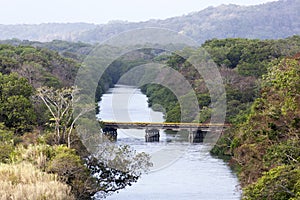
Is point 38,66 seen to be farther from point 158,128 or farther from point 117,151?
point 117,151

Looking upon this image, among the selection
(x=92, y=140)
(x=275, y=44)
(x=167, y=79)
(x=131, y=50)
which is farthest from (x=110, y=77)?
(x=92, y=140)

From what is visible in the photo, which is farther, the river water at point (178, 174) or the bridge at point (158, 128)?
the bridge at point (158, 128)

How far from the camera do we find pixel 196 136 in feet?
232

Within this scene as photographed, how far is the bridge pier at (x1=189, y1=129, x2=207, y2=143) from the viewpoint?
69.6 metres

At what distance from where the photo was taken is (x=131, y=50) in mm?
128750

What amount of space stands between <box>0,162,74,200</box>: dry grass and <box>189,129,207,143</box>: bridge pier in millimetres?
36242

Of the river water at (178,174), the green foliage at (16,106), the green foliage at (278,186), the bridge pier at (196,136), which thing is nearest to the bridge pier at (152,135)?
the river water at (178,174)

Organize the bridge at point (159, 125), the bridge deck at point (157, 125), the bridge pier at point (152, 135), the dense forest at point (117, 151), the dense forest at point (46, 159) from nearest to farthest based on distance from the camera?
the dense forest at point (117, 151) < the dense forest at point (46, 159) < the bridge pier at point (152, 135) < the bridge at point (159, 125) < the bridge deck at point (157, 125)

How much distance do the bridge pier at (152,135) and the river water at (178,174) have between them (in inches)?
22.2

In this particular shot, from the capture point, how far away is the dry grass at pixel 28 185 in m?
30.8

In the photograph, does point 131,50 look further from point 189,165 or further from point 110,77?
point 189,165

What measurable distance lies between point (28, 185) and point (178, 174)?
21.5m

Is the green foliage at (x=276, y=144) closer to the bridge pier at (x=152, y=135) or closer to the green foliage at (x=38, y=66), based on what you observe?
the bridge pier at (x=152, y=135)

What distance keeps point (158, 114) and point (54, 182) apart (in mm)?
62204
